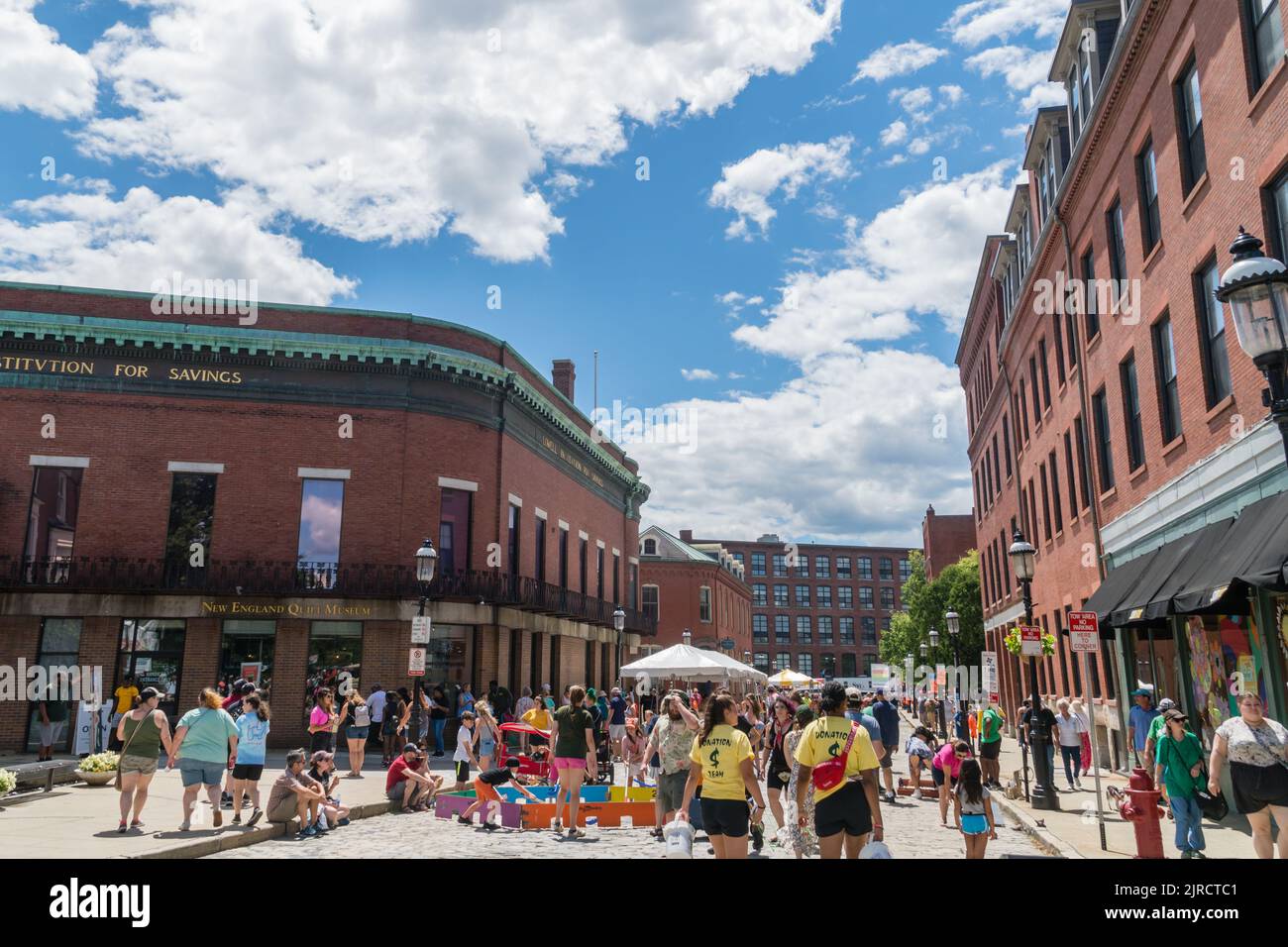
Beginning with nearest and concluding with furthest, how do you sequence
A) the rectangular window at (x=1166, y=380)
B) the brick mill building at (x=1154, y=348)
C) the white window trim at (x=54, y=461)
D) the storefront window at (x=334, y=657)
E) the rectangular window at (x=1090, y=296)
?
the brick mill building at (x=1154, y=348), the rectangular window at (x=1166, y=380), the rectangular window at (x=1090, y=296), the white window trim at (x=54, y=461), the storefront window at (x=334, y=657)

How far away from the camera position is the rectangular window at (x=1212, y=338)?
14.2 m

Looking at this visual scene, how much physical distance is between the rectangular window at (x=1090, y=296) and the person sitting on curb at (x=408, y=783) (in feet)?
55.5

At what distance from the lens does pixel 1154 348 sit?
17125mm

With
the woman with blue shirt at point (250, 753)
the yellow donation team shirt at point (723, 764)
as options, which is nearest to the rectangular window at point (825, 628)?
the woman with blue shirt at point (250, 753)

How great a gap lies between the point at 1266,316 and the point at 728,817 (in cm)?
538

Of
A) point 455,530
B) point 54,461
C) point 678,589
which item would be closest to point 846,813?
point 455,530

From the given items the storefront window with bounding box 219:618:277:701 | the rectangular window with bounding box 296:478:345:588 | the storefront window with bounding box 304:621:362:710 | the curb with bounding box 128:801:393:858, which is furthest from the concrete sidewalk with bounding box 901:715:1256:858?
the storefront window with bounding box 219:618:277:701

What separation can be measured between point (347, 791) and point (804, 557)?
110608mm

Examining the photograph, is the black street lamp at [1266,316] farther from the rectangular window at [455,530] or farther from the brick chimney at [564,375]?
the brick chimney at [564,375]

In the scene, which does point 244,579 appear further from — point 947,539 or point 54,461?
point 947,539

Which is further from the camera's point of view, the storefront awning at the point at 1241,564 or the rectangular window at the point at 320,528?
the rectangular window at the point at 320,528

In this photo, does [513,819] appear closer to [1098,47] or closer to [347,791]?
[347,791]

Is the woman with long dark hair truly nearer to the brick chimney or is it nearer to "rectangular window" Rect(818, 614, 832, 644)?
the brick chimney

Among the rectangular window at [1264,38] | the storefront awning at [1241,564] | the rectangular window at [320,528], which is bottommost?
the storefront awning at [1241,564]
